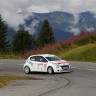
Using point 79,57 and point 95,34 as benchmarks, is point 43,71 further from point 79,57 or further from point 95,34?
point 95,34

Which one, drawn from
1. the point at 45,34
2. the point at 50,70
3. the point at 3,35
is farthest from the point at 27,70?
the point at 45,34

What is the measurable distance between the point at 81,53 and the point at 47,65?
1429 centimetres

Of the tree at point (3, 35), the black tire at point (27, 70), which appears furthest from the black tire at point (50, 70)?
the tree at point (3, 35)

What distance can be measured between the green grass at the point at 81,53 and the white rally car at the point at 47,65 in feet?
37.3

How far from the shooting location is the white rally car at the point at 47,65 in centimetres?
3169

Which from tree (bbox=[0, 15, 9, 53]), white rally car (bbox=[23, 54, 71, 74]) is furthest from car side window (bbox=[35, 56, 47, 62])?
tree (bbox=[0, 15, 9, 53])

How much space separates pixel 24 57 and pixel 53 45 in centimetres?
392

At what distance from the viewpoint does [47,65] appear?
32.4 metres

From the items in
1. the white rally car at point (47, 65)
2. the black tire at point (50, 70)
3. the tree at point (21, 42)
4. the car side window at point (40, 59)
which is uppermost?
the tree at point (21, 42)

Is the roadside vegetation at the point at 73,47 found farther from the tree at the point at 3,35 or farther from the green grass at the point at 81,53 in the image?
the tree at the point at 3,35

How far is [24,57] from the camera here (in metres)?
52.6

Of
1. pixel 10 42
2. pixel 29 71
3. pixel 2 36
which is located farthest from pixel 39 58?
pixel 10 42

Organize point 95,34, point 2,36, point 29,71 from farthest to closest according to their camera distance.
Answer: point 2,36 < point 95,34 < point 29,71

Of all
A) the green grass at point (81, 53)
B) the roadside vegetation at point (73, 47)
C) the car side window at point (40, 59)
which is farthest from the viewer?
the roadside vegetation at point (73, 47)
